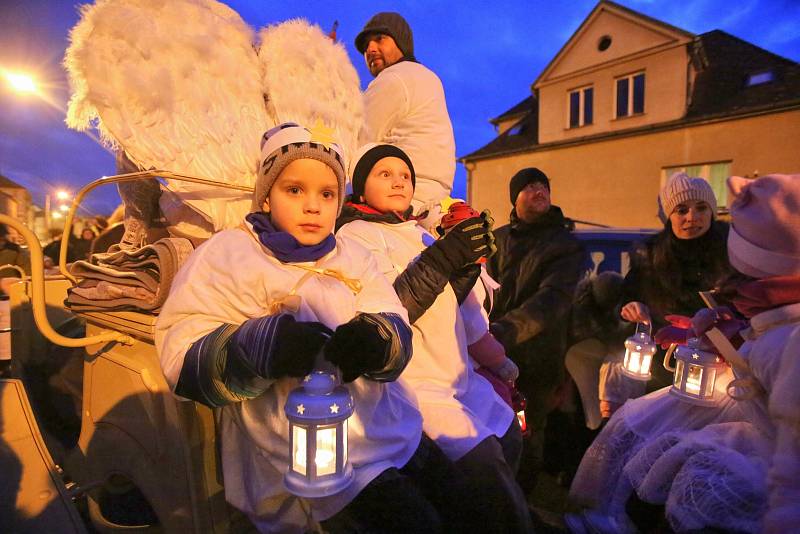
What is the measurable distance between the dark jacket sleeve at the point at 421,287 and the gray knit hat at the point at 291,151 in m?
0.44

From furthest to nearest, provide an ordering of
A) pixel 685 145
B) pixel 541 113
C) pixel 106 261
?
pixel 541 113 < pixel 685 145 < pixel 106 261

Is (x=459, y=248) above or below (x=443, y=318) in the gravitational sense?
above

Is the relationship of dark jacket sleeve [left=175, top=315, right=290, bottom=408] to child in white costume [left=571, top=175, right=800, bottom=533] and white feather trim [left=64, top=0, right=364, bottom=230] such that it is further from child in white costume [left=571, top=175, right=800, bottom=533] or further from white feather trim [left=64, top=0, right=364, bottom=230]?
child in white costume [left=571, top=175, right=800, bottom=533]

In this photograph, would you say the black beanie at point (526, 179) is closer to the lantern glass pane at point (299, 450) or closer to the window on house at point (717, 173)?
the lantern glass pane at point (299, 450)

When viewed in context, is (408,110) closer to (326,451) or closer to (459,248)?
(459,248)

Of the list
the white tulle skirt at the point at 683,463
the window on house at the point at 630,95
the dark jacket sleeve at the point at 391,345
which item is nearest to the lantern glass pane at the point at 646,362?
the white tulle skirt at the point at 683,463

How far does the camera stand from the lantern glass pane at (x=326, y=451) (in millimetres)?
1088

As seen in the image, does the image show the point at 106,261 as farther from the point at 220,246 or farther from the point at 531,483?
Answer: the point at 531,483

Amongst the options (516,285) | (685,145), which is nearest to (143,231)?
(516,285)

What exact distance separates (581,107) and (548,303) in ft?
47.4

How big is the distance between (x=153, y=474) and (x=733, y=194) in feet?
7.69

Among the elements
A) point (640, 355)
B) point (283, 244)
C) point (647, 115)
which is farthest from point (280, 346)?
point (647, 115)

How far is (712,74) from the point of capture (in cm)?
1293

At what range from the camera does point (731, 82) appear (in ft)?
41.9
